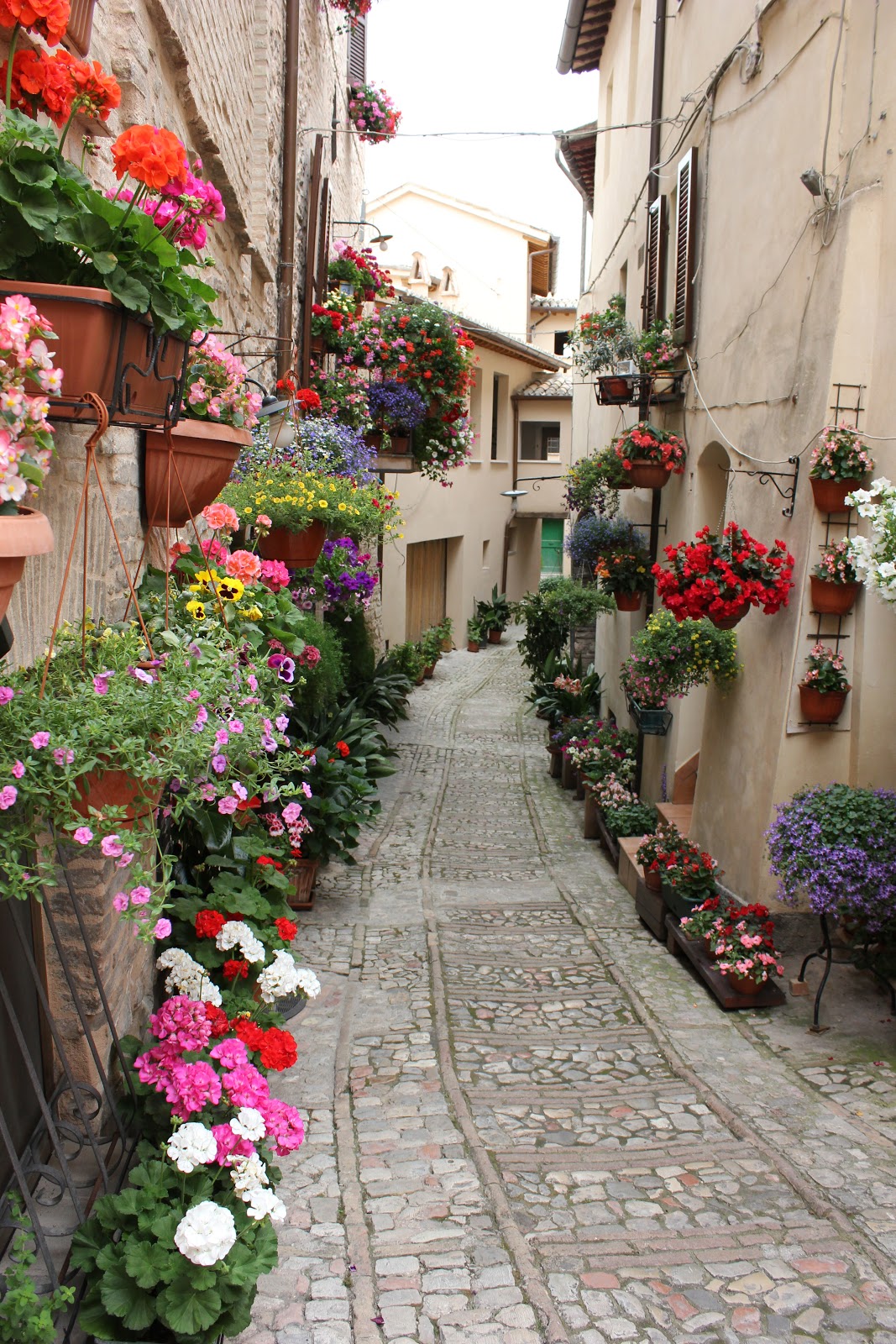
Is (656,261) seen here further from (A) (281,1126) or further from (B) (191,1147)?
(B) (191,1147)

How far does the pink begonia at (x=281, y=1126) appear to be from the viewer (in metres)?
3.30

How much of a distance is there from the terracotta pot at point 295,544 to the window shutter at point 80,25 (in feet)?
11.2

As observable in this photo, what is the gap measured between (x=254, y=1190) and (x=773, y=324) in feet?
19.3

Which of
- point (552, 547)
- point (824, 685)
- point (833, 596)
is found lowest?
point (552, 547)

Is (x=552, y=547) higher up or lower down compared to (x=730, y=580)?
lower down

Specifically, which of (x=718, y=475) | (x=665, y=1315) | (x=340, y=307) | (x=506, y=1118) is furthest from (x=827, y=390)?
(x=340, y=307)

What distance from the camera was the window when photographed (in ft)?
92.0

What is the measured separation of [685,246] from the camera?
9055mm

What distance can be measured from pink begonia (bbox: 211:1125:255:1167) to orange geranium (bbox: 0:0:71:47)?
286 centimetres

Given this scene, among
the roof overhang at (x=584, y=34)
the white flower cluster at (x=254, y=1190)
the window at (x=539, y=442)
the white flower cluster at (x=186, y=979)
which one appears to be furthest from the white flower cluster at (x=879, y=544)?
the window at (x=539, y=442)

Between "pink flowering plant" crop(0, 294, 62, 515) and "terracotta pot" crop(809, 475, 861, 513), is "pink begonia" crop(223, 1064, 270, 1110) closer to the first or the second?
"pink flowering plant" crop(0, 294, 62, 515)

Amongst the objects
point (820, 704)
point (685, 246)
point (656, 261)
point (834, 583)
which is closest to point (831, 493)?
point (834, 583)

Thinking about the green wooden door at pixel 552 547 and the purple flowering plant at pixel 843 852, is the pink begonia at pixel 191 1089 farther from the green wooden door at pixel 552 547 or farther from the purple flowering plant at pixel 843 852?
the green wooden door at pixel 552 547

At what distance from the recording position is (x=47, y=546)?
195 centimetres
